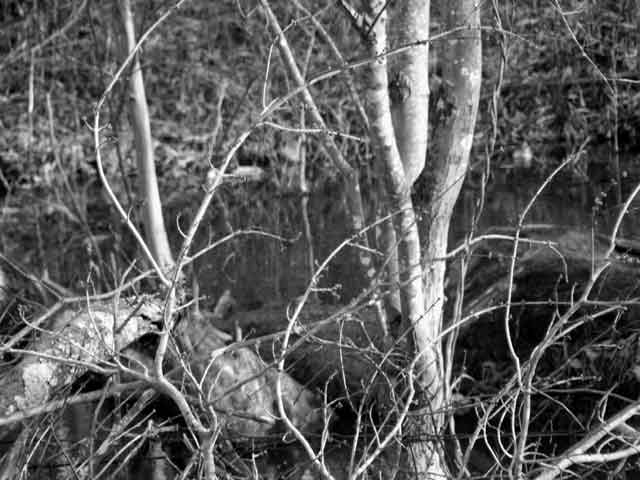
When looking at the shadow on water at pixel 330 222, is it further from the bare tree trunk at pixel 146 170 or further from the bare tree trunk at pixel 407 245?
the bare tree trunk at pixel 407 245

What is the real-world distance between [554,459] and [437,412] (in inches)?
21.7

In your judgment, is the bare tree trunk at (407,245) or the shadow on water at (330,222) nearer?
the bare tree trunk at (407,245)

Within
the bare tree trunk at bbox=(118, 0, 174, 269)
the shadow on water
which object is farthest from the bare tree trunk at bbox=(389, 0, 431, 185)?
the bare tree trunk at bbox=(118, 0, 174, 269)

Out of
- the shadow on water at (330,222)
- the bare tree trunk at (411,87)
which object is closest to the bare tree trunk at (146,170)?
the shadow on water at (330,222)

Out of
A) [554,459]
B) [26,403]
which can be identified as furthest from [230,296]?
[554,459]

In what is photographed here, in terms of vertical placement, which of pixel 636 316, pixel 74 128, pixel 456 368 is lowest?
pixel 456 368

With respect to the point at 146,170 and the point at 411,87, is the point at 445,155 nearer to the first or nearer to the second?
the point at 411,87

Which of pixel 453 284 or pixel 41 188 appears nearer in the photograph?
pixel 453 284

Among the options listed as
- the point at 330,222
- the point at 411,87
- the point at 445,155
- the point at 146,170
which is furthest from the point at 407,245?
the point at 330,222

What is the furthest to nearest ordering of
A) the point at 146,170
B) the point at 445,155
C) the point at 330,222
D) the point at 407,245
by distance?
the point at 330,222
the point at 146,170
the point at 445,155
the point at 407,245

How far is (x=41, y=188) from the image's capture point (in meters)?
10.3

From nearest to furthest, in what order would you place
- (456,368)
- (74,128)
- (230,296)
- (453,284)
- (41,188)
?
(456,368) < (453,284) < (230,296) < (41,188) < (74,128)

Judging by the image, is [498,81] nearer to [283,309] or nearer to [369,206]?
[283,309]

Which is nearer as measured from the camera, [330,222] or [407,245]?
[407,245]
